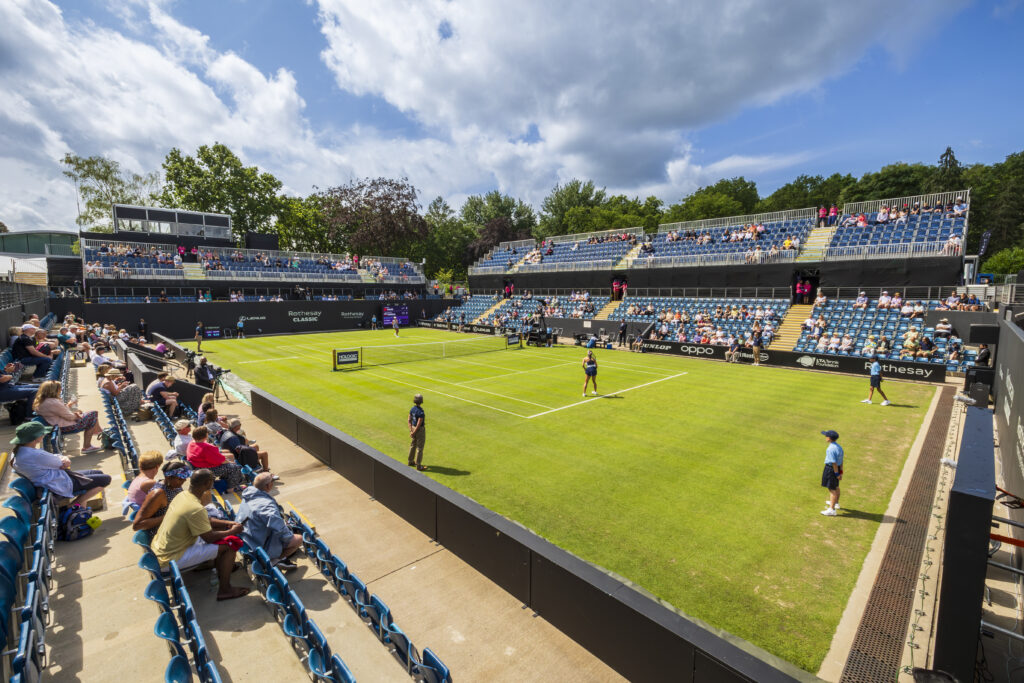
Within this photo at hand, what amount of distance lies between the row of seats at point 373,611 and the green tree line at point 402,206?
65.1 metres

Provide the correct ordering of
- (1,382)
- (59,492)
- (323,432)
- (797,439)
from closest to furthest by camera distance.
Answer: (59,492), (1,382), (323,432), (797,439)

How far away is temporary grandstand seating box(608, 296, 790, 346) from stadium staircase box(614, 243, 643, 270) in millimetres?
3530

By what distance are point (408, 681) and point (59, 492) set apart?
590cm

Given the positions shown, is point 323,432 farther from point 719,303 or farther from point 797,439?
point 719,303

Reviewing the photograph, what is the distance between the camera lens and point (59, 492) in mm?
6719

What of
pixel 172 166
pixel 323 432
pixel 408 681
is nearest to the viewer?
pixel 408 681

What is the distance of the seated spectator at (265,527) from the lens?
6477 millimetres

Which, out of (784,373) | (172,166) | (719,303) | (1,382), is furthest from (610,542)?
(172,166)

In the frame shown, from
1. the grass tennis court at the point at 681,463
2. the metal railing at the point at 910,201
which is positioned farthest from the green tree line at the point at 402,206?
the grass tennis court at the point at 681,463

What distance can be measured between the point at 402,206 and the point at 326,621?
2754 inches

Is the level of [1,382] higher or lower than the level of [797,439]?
higher

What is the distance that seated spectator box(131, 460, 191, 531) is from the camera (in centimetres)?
604

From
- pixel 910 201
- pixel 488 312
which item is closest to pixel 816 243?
pixel 910 201

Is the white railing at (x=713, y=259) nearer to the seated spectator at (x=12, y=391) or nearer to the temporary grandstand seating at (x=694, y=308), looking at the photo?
the temporary grandstand seating at (x=694, y=308)
